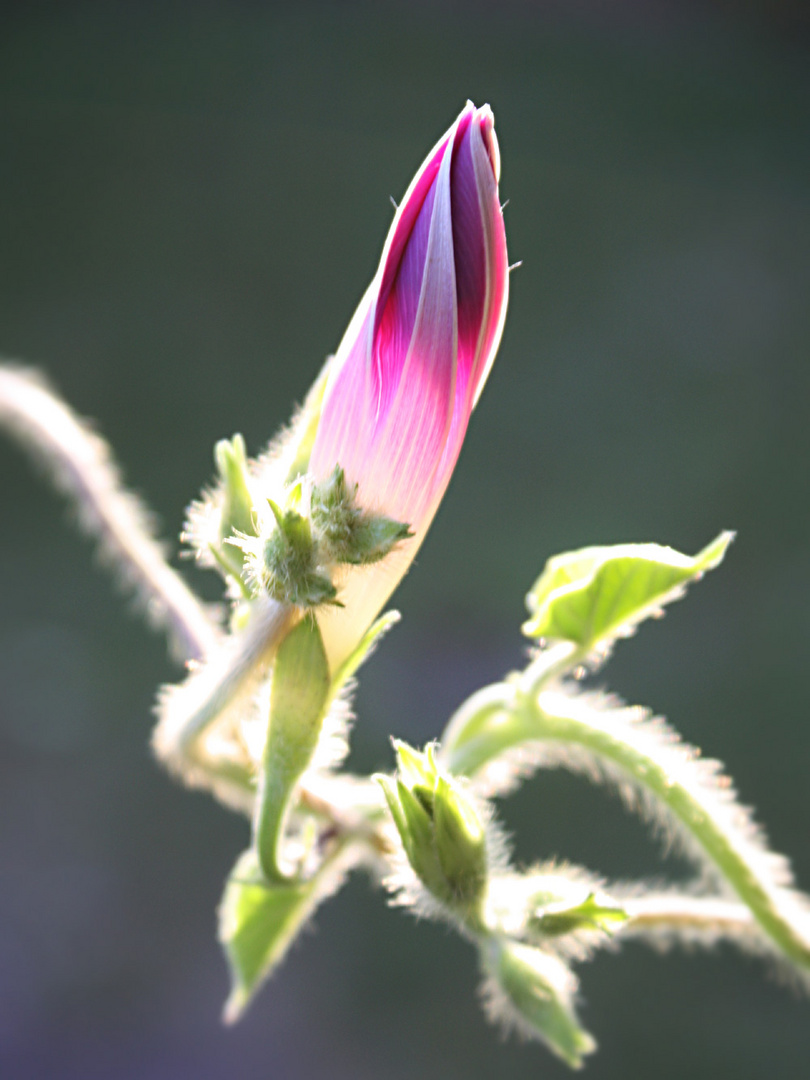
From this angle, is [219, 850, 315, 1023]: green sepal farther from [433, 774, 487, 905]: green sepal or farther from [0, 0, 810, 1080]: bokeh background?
[0, 0, 810, 1080]: bokeh background

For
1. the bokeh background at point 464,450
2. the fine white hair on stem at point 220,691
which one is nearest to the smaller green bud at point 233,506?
the fine white hair on stem at point 220,691

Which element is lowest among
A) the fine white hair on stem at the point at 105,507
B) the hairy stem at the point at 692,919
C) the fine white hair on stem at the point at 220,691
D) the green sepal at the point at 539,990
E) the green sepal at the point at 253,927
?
the green sepal at the point at 539,990

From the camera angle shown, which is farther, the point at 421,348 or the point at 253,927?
the point at 253,927

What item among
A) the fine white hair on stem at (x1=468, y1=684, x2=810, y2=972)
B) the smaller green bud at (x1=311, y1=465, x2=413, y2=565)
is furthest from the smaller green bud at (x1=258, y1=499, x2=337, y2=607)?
the fine white hair on stem at (x1=468, y1=684, x2=810, y2=972)

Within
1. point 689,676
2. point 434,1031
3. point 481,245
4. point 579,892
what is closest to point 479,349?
point 481,245

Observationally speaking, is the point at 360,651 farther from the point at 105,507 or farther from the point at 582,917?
the point at 105,507

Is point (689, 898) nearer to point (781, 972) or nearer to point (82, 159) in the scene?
point (781, 972)

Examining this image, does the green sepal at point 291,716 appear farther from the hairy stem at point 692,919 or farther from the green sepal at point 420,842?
the hairy stem at point 692,919

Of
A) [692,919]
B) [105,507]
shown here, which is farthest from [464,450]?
[692,919]
